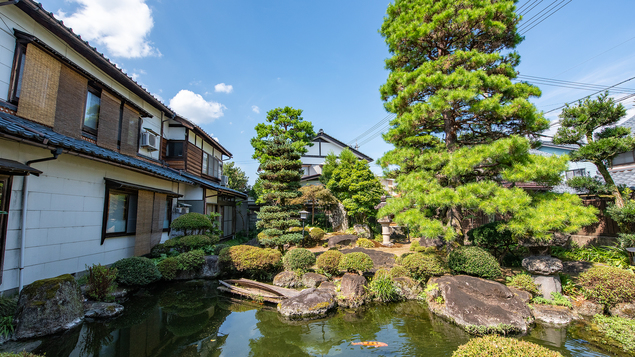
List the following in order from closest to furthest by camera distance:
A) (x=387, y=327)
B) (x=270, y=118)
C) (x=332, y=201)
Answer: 1. (x=387, y=327)
2. (x=332, y=201)
3. (x=270, y=118)

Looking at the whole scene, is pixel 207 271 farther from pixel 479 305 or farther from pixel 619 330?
pixel 619 330

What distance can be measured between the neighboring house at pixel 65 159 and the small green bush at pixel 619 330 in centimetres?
1042

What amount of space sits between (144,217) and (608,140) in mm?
14026

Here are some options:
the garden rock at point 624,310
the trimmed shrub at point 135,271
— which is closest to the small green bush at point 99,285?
the trimmed shrub at point 135,271

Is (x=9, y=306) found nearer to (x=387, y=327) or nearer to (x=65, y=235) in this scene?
(x=65, y=235)

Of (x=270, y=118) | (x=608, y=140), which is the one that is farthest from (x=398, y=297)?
(x=270, y=118)

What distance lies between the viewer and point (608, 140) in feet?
22.8

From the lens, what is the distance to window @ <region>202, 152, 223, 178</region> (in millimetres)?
15123

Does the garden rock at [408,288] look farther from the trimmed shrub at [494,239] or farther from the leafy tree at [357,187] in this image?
the leafy tree at [357,187]

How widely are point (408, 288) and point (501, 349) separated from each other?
408cm

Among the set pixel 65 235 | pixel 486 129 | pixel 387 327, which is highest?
pixel 486 129

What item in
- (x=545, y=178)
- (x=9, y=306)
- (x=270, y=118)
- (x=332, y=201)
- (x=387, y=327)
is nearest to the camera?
(x=9, y=306)

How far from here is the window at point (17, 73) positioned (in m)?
5.75

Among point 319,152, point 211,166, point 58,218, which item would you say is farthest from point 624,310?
point 319,152
